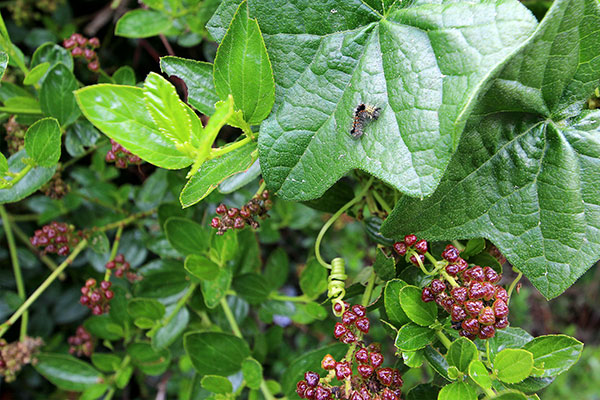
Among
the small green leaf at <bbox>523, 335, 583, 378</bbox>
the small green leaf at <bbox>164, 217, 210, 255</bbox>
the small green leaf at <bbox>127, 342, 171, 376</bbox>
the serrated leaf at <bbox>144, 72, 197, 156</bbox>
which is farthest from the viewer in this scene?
the small green leaf at <bbox>127, 342, 171, 376</bbox>

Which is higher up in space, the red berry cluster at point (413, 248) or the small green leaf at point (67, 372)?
the red berry cluster at point (413, 248)

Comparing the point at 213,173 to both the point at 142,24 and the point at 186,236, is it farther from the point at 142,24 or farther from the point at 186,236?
the point at 142,24

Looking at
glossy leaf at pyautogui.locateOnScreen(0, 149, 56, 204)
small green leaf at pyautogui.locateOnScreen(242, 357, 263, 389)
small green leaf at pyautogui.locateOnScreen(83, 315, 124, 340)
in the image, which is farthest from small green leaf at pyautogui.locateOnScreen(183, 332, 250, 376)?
glossy leaf at pyautogui.locateOnScreen(0, 149, 56, 204)

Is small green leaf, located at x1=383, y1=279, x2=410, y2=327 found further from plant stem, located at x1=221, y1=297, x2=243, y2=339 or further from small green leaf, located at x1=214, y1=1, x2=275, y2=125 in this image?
plant stem, located at x1=221, y1=297, x2=243, y2=339

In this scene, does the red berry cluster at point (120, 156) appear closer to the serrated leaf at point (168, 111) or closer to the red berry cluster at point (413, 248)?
the serrated leaf at point (168, 111)

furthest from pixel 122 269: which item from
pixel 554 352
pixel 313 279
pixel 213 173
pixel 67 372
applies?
pixel 554 352

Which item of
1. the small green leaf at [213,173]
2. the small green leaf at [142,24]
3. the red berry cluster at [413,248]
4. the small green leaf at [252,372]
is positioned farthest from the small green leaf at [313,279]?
the small green leaf at [142,24]

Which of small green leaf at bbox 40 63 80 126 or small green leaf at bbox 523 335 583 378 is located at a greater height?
small green leaf at bbox 40 63 80 126
